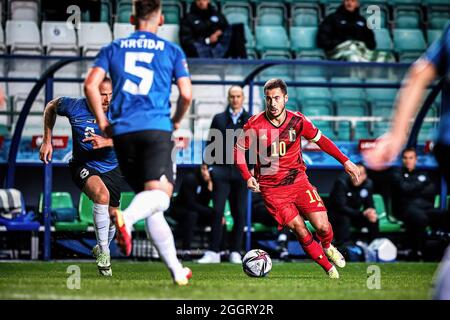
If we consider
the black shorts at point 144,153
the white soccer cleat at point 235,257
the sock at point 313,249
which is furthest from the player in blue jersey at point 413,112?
the white soccer cleat at point 235,257

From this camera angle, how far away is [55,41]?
14688 mm

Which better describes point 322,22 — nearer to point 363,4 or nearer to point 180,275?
point 363,4

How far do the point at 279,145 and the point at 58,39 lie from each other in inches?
261

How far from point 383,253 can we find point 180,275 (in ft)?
22.6

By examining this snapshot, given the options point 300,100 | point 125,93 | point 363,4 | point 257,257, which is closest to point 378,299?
point 125,93

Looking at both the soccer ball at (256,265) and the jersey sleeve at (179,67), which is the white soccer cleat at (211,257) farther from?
the jersey sleeve at (179,67)

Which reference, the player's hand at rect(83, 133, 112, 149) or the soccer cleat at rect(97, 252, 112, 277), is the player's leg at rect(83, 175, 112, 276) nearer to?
the soccer cleat at rect(97, 252, 112, 277)

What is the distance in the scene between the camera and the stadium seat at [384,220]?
1358 cm

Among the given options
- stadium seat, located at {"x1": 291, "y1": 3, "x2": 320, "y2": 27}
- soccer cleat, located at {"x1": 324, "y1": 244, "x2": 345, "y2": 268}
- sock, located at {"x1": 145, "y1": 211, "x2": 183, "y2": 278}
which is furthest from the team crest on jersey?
stadium seat, located at {"x1": 291, "y1": 3, "x2": 320, "y2": 27}

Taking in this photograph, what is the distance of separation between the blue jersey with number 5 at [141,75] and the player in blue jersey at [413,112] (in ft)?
7.82

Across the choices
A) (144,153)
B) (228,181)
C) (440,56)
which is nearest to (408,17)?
(228,181)

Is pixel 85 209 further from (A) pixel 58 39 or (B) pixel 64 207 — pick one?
(A) pixel 58 39

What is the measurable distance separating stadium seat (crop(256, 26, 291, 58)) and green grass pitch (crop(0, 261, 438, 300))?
6.00 m

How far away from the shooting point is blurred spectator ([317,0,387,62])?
14758mm
